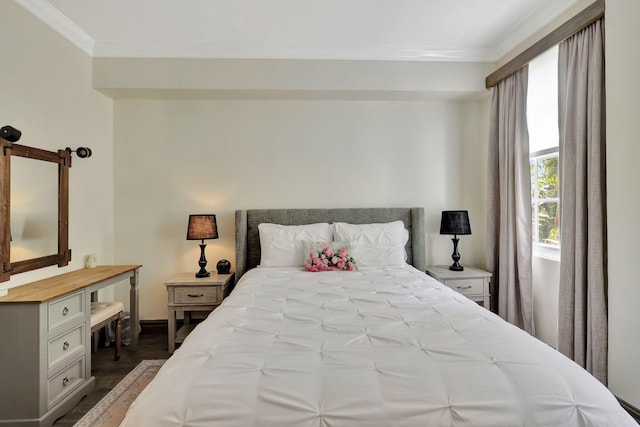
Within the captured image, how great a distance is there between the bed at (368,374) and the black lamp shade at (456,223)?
1426 mm

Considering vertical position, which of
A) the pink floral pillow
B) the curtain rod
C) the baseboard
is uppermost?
the curtain rod

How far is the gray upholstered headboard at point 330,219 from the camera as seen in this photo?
3314 millimetres

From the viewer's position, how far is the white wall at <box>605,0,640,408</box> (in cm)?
181

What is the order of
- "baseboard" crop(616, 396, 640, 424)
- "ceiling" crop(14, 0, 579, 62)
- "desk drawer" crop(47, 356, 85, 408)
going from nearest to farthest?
"baseboard" crop(616, 396, 640, 424) < "desk drawer" crop(47, 356, 85, 408) < "ceiling" crop(14, 0, 579, 62)

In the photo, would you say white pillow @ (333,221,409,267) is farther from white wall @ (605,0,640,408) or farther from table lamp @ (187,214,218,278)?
white wall @ (605,0,640,408)

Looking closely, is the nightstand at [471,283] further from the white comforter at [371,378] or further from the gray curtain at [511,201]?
the white comforter at [371,378]

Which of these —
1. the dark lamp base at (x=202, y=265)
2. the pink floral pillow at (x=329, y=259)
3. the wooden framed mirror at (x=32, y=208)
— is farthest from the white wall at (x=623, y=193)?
the wooden framed mirror at (x=32, y=208)

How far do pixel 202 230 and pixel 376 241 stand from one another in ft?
5.40

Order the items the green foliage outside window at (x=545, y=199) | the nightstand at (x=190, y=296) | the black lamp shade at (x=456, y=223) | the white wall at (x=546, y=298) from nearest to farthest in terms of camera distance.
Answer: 1. the white wall at (x=546, y=298)
2. the green foliage outside window at (x=545, y=199)
3. the nightstand at (x=190, y=296)
4. the black lamp shade at (x=456, y=223)

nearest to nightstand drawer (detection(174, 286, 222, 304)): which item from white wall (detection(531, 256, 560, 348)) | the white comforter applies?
the white comforter

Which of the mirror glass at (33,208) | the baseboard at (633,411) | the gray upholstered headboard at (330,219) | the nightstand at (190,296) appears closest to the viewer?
the baseboard at (633,411)

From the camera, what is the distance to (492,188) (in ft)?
10.5

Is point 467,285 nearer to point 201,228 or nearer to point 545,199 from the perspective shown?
point 545,199

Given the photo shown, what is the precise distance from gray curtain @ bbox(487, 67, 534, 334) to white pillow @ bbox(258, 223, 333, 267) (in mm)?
1616
